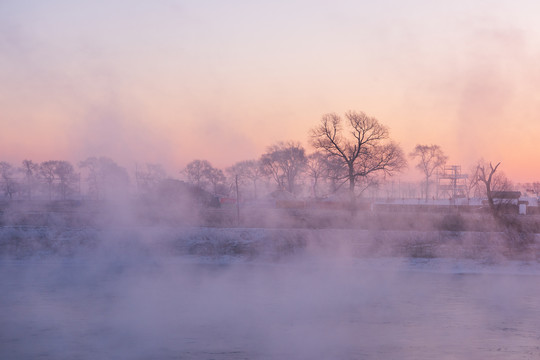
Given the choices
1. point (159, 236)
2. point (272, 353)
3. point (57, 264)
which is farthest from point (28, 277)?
point (272, 353)

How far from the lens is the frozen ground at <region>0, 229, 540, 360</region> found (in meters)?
8.16

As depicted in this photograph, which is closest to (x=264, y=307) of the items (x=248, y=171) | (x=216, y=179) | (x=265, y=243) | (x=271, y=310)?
(x=271, y=310)

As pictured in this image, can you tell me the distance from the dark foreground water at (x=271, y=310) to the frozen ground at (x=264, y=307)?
0.03 metres

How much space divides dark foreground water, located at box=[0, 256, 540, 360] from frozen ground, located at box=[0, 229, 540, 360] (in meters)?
0.03

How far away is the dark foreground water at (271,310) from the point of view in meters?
8.12

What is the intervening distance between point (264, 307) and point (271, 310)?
1.03 feet

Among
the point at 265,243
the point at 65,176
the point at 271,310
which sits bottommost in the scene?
the point at 271,310

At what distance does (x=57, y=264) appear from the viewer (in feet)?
57.1

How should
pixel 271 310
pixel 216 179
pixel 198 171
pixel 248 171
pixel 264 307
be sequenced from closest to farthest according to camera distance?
pixel 271 310 → pixel 264 307 → pixel 198 171 → pixel 216 179 → pixel 248 171

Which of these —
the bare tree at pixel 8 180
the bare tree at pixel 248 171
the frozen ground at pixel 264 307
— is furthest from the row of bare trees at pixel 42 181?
the bare tree at pixel 248 171

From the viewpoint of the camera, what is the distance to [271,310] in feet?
35.4

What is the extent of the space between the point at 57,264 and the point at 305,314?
10814mm

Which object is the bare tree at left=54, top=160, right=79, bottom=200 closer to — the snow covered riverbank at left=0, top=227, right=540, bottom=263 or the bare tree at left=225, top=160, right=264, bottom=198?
the snow covered riverbank at left=0, top=227, right=540, bottom=263

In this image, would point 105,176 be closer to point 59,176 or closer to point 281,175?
point 59,176
